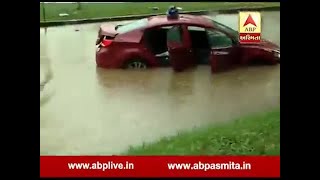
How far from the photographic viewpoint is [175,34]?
670 cm

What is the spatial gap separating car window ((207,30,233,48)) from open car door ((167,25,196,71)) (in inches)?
10.0

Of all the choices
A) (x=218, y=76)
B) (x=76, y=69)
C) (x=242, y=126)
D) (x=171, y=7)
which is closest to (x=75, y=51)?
(x=76, y=69)

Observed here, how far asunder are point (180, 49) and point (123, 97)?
86 cm

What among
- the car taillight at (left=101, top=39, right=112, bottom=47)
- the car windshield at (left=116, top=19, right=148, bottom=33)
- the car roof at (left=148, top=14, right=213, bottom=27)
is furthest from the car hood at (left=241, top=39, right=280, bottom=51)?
the car taillight at (left=101, top=39, right=112, bottom=47)

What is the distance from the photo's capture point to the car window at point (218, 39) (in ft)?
21.9

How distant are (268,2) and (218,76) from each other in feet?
3.35

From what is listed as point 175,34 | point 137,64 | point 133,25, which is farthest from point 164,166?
point 133,25

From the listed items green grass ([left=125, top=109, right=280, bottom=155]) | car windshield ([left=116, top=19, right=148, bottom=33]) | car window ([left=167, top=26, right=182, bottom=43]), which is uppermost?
car windshield ([left=116, top=19, right=148, bottom=33])

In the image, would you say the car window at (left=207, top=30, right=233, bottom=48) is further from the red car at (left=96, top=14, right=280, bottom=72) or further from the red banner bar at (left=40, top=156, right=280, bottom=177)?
the red banner bar at (left=40, top=156, right=280, bottom=177)

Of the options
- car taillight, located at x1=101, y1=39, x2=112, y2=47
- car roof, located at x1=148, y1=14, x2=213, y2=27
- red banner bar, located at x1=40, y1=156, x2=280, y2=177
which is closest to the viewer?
red banner bar, located at x1=40, y1=156, x2=280, y2=177

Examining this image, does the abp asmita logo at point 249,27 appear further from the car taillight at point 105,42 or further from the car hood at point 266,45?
the car taillight at point 105,42

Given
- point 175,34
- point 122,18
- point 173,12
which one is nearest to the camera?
point 173,12

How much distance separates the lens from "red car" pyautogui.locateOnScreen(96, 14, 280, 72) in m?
6.66

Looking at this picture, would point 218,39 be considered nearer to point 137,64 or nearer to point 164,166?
point 137,64
